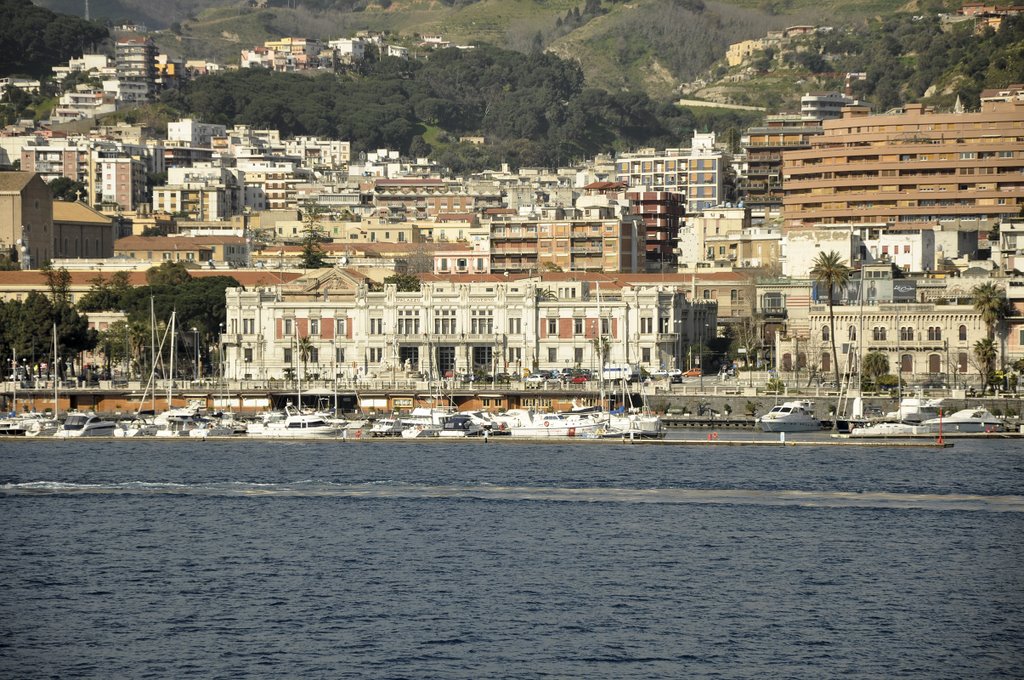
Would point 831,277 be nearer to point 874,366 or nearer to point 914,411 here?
point 874,366

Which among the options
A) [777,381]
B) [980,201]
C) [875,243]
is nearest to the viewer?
[777,381]

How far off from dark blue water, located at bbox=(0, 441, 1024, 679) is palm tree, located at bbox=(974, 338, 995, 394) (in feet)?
79.1

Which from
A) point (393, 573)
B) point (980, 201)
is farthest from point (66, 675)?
point (980, 201)

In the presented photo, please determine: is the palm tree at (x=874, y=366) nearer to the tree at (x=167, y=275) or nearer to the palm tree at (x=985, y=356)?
the palm tree at (x=985, y=356)

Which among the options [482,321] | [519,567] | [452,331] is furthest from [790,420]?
[519,567]

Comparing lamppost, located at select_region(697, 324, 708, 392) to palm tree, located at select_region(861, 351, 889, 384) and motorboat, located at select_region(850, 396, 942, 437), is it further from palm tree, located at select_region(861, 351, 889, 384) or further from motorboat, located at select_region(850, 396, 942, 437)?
motorboat, located at select_region(850, 396, 942, 437)

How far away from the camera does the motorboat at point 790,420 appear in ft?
357

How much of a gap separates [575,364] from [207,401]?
2446 cm

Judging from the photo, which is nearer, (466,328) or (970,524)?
(970,524)

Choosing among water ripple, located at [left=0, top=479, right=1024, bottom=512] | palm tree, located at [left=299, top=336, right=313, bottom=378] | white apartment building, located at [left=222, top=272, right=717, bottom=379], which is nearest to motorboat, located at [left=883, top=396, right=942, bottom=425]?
white apartment building, located at [left=222, top=272, right=717, bottom=379]

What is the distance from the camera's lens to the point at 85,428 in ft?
359

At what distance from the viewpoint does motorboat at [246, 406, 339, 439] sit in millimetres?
107750

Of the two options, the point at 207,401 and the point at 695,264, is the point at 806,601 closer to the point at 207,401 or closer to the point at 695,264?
the point at 207,401

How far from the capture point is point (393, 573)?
210ft
